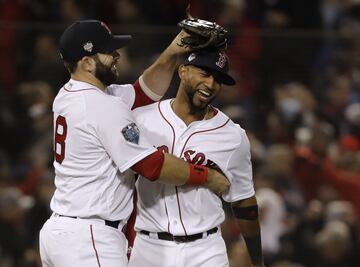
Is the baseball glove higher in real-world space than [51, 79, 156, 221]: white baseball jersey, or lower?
higher

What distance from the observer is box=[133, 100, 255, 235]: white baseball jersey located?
5.20m

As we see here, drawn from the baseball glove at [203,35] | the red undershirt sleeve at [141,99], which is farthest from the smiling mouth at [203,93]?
the red undershirt sleeve at [141,99]

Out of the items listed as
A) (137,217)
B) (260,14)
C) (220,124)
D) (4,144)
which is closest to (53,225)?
(137,217)

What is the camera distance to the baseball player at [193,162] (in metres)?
5.18

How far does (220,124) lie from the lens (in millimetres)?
5309

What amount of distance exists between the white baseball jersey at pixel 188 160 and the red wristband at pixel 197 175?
13 cm

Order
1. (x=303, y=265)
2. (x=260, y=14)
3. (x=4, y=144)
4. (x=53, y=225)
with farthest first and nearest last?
(x=260, y=14) < (x=4, y=144) < (x=303, y=265) < (x=53, y=225)

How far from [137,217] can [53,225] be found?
0.47 meters

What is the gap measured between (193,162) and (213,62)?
0.50 metres

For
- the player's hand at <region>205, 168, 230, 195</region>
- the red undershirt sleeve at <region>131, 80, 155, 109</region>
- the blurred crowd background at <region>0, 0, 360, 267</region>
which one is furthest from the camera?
the blurred crowd background at <region>0, 0, 360, 267</region>

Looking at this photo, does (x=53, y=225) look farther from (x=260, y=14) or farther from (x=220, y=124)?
(x=260, y=14)

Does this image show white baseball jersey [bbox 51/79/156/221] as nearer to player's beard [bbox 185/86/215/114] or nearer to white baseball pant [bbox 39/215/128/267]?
white baseball pant [bbox 39/215/128/267]

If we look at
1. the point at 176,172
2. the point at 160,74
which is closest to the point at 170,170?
the point at 176,172

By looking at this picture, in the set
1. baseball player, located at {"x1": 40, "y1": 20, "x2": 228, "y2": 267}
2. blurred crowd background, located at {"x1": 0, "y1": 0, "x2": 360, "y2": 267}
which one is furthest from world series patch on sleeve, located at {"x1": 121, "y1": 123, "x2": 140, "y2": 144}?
blurred crowd background, located at {"x1": 0, "y1": 0, "x2": 360, "y2": 267}
